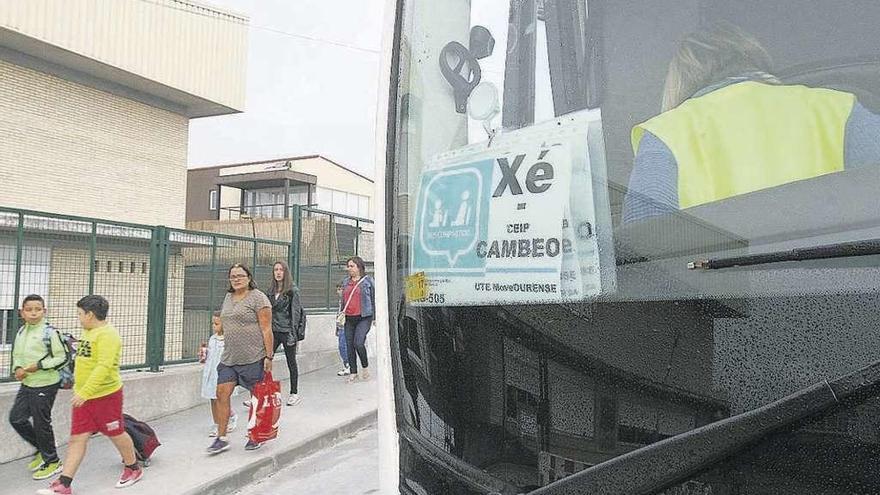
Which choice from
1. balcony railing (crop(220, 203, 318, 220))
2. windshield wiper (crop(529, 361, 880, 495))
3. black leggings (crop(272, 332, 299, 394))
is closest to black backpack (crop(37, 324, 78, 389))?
black leggings (crop(272, 332, 299, 394))

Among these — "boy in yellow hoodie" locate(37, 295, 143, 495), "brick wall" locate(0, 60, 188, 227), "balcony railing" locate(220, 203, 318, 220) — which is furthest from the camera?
"balcony railing" locate(220, 203, 318, 220)

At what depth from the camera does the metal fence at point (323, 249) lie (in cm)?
1156

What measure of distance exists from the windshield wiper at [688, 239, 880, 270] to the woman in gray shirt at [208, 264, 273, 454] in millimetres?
5598

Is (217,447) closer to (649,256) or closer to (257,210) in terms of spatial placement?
(649,256)

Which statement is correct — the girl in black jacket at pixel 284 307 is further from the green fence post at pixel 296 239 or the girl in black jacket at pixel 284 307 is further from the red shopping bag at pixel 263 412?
the green fence post at pixel 296 239

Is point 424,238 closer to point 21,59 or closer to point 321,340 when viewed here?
point 321,340

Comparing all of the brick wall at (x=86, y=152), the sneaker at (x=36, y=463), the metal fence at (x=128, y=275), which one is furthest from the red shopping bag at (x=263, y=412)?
the brick wall at (x=86, y=152)

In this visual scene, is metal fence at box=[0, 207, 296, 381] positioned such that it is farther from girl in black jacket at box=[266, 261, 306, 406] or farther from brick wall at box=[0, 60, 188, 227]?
brick wall at box=[0, 60, 188, 227]

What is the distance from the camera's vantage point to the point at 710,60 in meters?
1.38

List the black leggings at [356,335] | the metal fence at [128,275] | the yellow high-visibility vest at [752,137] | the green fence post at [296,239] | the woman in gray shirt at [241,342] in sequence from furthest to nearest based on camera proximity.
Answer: the green fence post at [296,239] < the black leggings at [356,335] < the metal fence at [128,275] < the woman in gray shirt at [241,342] < the yellow high-visibility vest at [752,137]

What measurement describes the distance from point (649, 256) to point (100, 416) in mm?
5035

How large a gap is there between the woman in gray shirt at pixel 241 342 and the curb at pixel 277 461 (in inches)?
12.7

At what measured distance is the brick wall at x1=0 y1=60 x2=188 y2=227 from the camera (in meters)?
15.7

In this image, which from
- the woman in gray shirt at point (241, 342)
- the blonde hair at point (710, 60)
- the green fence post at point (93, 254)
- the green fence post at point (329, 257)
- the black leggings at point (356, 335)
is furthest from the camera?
the green fence post at point (329, 257)
